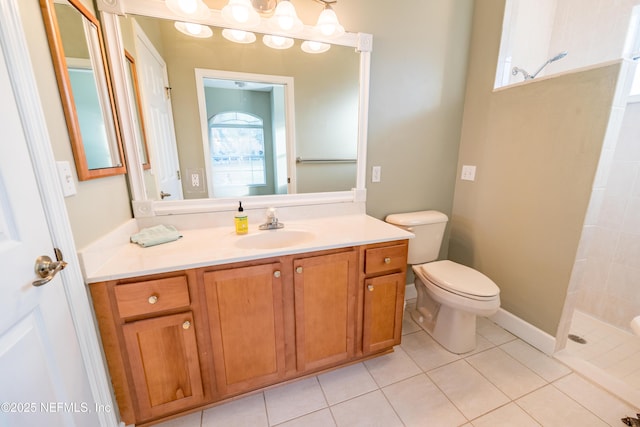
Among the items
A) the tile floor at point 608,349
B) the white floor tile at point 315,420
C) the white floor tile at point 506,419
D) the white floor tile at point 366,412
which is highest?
the white floor tile at point 506,419

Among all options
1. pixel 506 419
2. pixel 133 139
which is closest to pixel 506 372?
pixel 506 419

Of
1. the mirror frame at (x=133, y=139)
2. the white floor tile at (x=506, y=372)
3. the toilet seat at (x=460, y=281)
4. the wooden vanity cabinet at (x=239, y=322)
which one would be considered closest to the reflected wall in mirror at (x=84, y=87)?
the mirror frame at (x=133, y=139)

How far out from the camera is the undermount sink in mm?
1406

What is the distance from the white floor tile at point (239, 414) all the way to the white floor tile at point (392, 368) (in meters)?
0.64

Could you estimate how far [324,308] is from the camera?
131cm

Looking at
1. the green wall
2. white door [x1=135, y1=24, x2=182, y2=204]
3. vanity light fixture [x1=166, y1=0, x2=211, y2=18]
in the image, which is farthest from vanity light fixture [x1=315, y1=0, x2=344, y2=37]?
the green wall

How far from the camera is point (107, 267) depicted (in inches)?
39.0

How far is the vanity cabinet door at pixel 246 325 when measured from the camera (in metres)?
1.11

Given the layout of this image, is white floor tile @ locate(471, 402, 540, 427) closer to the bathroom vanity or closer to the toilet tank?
the bathroom vanity

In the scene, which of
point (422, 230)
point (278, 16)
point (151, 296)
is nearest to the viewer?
point (151, 296)

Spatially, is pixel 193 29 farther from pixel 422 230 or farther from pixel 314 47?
pixel 422 230

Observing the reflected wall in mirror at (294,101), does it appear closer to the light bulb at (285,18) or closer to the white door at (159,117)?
the white door at (159,117)

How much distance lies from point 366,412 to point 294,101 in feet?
5.77

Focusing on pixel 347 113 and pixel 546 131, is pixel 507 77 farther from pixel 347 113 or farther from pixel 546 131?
pixel 347 113
